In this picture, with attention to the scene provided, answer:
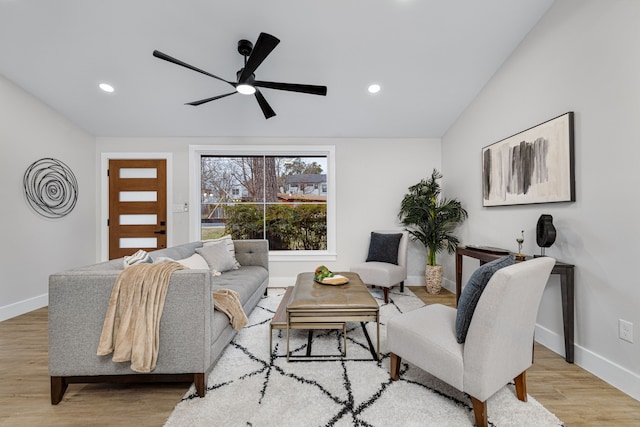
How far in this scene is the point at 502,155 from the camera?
2.95m

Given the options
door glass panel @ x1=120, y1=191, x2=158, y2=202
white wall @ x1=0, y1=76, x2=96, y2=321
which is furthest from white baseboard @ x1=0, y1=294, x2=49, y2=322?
door glass panel @ x1=120, y1=191, x2=158, y2=202

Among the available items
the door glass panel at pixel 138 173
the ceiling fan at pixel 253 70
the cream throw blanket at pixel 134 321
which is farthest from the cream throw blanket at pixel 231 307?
the door glass panel at pixel 138 173

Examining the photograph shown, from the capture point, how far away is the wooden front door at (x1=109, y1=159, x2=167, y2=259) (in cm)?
430

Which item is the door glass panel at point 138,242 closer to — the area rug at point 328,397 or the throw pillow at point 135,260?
the throw pillow at point 135,260

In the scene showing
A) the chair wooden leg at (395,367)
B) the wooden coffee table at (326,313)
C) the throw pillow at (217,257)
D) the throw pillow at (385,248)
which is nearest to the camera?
the chair wooden leg at (395,367)

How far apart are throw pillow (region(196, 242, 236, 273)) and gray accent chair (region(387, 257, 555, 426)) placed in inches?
89.1

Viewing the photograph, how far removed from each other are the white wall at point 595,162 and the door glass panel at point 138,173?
15.9 feet

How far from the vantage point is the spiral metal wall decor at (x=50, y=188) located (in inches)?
132

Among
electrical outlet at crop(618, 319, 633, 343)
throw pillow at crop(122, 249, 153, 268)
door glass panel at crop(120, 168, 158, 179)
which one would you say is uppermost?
door glass panel at crop(120, 168, 158, 179)

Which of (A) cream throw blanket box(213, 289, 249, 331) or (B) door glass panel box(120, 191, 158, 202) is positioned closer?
(A) cream throw blanket box(213, 289, 249, 331)

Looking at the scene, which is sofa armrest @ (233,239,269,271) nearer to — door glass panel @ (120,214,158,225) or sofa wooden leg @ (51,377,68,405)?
door glass panel @ (120,214,158,225)

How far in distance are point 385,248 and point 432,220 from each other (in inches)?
30.0

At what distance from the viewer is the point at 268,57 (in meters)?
2.84

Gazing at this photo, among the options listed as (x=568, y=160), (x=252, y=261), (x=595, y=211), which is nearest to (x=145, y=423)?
(x=252, y=261)
